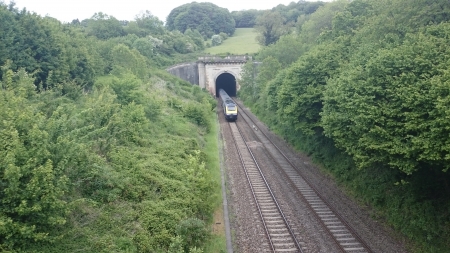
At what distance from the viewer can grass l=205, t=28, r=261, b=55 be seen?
79.6 m

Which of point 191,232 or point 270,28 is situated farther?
point 270,28

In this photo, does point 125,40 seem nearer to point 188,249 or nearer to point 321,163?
point 321,163

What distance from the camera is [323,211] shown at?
54.4 feet

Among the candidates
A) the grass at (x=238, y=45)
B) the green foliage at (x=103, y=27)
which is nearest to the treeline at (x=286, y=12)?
the grass at (x=238, y=45)

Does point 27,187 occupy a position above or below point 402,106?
below

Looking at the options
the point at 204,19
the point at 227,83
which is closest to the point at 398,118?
the point at 227,83

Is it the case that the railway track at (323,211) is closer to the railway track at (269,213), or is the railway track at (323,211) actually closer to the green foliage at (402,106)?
the railway track at (269,213)

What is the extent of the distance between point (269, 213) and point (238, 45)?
255 ft

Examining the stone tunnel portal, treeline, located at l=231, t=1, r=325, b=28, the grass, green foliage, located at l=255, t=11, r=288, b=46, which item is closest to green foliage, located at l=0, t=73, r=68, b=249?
the stone tunnel portal

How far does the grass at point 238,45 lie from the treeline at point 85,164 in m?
49.9

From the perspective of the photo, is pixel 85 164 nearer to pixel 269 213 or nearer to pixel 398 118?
pixel 269 213

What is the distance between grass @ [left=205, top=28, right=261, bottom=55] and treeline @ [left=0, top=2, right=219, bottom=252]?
49865 millimetres

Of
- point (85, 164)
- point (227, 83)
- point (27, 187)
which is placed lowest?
point (85, 164)

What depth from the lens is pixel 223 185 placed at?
20.2 m
